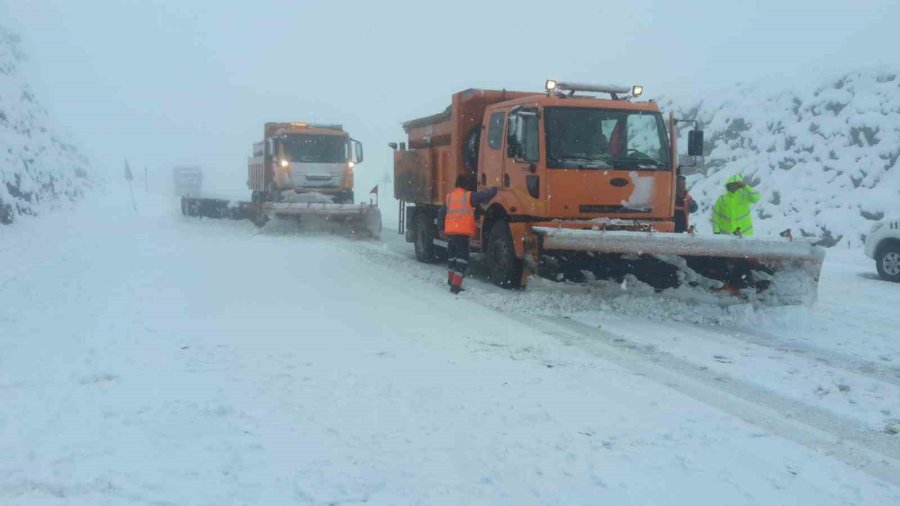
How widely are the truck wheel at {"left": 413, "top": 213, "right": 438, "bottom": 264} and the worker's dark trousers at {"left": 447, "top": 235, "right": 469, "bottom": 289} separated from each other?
3.08 meters

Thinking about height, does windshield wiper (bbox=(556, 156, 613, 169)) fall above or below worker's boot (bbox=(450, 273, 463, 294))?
above

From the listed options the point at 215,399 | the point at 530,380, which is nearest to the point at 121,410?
the point at 215,399

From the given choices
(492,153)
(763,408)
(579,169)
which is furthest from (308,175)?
(763,408)

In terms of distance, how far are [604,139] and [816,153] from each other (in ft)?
35.7

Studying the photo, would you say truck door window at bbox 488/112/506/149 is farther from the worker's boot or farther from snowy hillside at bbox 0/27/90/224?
snowy hillside at bbox 0/27/90/224

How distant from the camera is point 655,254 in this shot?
7.64 m

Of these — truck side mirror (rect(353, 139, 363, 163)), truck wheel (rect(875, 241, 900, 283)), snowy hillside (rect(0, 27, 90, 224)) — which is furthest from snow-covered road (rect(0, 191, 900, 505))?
snowy hillside (rect(0, 27, 90, 224))

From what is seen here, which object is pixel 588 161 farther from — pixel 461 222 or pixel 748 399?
pixel 748 399

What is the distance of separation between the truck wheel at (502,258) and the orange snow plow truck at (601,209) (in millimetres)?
13

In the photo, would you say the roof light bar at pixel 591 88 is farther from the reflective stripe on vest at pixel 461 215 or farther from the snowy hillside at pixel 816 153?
the snowy hillside at pixel 816 153

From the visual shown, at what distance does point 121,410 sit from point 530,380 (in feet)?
8.90

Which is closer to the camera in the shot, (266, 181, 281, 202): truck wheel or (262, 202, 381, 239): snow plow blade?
(262, 202, 381, 239): snow plow blade

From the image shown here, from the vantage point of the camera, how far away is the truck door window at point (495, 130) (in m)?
9.70

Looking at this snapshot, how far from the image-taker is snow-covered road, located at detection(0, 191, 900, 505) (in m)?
3.56
